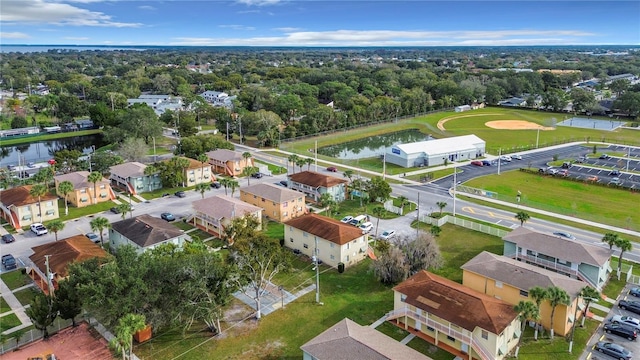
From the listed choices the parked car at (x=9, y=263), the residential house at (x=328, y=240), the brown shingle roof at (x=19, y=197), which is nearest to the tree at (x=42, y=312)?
the parked car at (x=9, y=263)

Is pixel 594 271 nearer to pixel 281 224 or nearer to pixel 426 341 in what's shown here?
pixel 426 341

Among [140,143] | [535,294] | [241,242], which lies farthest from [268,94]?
[535,294]

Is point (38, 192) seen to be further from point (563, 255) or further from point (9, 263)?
point (563, 255)

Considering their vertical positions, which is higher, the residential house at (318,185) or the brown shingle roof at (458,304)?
the residential house at (318,185)

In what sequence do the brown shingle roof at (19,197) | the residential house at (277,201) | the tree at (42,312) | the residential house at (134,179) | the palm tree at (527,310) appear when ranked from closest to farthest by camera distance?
the palm tree at (527,310) → the tree at (42,312) → the brown shingle roof at (19,197) → the residential house at (277,201) → the residential house at (134,179)

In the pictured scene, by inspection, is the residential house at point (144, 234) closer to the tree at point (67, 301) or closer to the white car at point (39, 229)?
the white car at point (39, 229)

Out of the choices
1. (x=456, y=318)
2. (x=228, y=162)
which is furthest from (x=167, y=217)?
(x=456, y=318)
